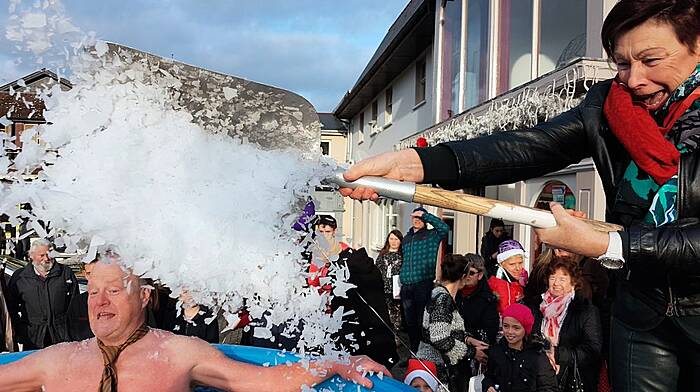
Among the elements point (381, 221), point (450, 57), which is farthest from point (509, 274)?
point (381, 221)

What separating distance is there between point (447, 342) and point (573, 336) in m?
0.77

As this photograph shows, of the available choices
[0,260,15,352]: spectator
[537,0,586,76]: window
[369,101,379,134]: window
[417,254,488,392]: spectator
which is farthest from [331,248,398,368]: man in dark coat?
[369,101,379,134]: window

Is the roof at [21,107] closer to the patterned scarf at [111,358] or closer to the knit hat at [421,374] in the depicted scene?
the patterned scarf at [111,358]

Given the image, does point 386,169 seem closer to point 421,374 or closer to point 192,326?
point 421,374

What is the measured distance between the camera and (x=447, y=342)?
401cm

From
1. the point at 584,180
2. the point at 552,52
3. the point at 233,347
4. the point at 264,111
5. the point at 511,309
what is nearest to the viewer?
the point at 264,111

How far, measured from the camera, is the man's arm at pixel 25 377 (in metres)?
2.44

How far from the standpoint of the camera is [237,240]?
1.70 meters

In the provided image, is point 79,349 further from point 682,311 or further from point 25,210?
point 682,311

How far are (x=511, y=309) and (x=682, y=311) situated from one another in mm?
2396

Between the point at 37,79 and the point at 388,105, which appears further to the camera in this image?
the point at 388,105

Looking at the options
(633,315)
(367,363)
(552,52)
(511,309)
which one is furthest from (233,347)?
(552,52)

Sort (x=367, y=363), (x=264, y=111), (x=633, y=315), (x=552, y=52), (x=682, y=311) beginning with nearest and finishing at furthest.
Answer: (x=682, y=311) < (x=633, y=315) < (x=264, y=111) < (x=367, y=363) < (x=552, y=52)

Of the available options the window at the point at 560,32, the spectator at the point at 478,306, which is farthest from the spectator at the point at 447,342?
the window at the point at 560,32
